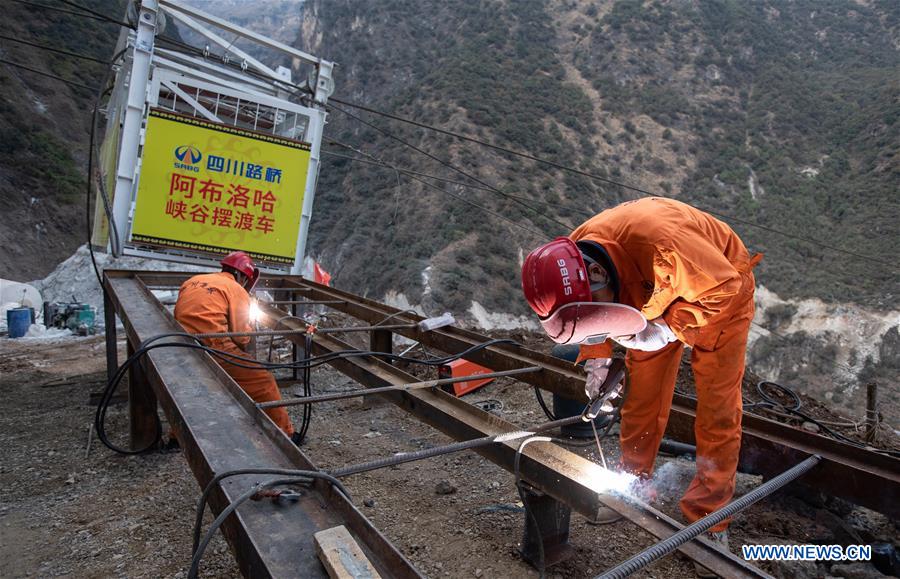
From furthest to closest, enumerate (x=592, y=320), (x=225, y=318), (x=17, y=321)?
(x=17, y=321) < (x=225, y=318) < (x=592, y=320)

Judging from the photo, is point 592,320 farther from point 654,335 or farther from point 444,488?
point 444,488

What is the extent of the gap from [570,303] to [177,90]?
19.6ft

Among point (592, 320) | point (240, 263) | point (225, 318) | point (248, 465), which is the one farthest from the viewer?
point (240, 263)

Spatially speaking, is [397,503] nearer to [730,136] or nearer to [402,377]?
[402,377]

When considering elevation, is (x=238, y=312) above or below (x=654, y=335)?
below

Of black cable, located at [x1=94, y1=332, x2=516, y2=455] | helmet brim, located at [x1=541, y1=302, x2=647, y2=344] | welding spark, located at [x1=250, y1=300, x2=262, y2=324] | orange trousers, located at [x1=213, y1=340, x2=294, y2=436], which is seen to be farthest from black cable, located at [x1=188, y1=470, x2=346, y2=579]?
welding spark, located at [x1=250, y1=300, x2=262, y2=324]

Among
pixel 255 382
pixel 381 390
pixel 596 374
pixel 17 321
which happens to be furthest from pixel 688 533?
pixel 17 321

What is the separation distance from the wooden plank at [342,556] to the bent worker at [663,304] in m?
1.25

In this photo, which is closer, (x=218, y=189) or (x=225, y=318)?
(x=225, y=318)

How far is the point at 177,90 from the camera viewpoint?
6277 millimetres

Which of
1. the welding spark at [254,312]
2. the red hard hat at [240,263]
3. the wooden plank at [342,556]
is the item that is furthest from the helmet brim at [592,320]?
the red hard hat at [240,263]

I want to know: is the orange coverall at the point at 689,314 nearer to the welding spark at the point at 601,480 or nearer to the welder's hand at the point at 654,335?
the welder's hand at the point at 654,335

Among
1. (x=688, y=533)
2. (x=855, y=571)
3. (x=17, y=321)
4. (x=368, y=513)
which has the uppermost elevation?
(x=688, y=533)

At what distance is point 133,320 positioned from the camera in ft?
11.8
